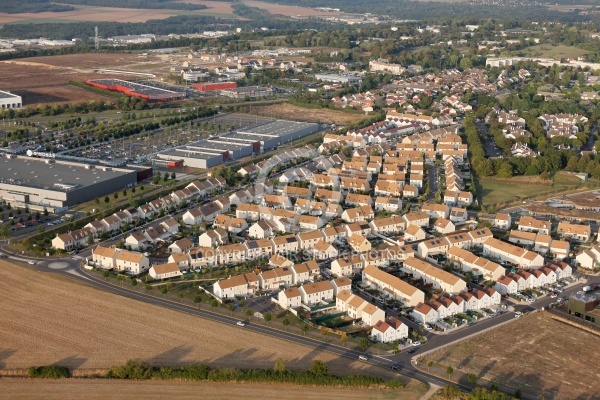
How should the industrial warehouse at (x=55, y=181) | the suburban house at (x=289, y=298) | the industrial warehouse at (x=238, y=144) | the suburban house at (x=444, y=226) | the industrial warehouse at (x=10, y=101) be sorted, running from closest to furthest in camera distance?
the suburban house at (x=289, y=298) < the suburban house at (x=444, y=226) < the industrial warehouse at (x=55, y=181) < the industrial warehouse at (x=238, y=144) < the industrial warehouse at (x=10, y=101)

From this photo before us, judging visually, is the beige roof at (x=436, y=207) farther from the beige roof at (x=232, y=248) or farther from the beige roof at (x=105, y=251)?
the beige roof at (x=105, y=251)

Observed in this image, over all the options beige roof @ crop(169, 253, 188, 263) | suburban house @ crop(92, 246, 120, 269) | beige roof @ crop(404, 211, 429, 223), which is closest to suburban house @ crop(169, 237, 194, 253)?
beige roof @ crop(169, 253, 188, 263)

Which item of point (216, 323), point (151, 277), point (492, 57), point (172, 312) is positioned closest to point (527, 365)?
point (216, 323)

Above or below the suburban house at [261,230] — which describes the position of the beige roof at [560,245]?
above

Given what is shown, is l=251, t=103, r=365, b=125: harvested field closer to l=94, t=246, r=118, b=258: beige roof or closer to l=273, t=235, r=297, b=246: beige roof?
l=273, t=235, r=297, b=246: beige roof

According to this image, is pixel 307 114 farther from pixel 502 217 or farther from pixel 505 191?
pixel 502 217

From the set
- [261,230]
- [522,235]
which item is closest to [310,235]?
[261,230]

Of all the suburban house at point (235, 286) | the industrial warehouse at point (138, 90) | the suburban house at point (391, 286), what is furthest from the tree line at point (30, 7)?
the suburban house at point (391, 286)
